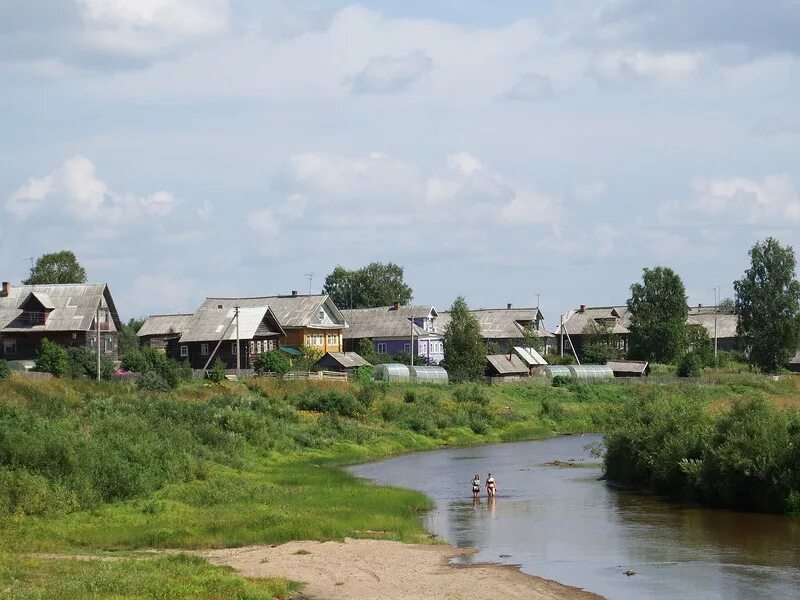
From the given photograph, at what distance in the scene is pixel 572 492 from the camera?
48.9 metres

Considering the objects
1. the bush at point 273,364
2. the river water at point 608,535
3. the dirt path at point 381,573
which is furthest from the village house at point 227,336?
the dirt path at point 381,573

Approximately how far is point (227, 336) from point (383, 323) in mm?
31313

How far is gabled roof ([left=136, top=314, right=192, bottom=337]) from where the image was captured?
121 meters

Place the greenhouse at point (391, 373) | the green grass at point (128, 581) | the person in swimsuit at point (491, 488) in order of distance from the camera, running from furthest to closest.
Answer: the greenhouse at point (391, 373) < the person in swimsuit at point (491, 488) < the green grass at point (128, 581)

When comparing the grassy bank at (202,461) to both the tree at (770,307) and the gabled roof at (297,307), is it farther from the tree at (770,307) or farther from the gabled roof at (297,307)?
the tree at (770,307)

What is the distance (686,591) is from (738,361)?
10749 cm

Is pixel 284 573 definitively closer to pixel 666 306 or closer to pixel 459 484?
pixel 459 484

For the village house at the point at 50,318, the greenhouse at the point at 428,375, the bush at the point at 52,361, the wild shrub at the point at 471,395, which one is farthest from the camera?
the greenhouse at the point at 428,375

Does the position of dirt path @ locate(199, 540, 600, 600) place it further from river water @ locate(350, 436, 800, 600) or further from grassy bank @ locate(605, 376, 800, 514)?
grassy bank @ locate(605, 376, 800, 514)

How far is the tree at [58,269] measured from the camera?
443 ft

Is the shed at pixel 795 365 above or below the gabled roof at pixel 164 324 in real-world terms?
below

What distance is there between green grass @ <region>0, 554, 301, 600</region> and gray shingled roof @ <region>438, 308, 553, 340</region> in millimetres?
106448

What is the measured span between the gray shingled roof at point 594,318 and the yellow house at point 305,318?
3685cm

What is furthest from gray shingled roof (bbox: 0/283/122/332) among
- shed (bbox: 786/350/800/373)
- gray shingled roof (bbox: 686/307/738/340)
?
gray shingled roof (bbox: 686/307/738/340)
